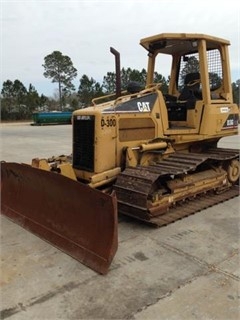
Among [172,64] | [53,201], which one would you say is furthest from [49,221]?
[172,64]

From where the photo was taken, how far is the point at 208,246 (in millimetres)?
4195

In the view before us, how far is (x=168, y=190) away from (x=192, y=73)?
252 cm

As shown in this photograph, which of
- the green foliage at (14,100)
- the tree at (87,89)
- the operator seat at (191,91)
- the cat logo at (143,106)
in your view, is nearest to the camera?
the cat logo at (143,106)

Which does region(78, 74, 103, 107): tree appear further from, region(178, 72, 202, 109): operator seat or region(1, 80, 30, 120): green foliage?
region(178, 72, 202, 109): operator seat

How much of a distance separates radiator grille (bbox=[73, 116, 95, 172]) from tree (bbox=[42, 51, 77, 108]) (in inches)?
1751

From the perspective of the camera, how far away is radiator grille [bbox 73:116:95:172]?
5121 millimetres

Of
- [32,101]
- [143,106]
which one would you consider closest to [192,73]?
[143,106]

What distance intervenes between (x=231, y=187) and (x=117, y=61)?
3.18m

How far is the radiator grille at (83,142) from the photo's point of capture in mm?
5121

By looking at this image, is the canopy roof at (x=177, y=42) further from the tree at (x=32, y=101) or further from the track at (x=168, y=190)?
the tree at (x=32, y=101)

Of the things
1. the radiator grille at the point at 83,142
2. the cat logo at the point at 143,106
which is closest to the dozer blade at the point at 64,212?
the radiator grille at the point at 83,142

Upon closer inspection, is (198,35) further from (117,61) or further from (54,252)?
(54,252)

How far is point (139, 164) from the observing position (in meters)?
5.59

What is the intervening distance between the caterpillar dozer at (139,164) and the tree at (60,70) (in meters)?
43.2
